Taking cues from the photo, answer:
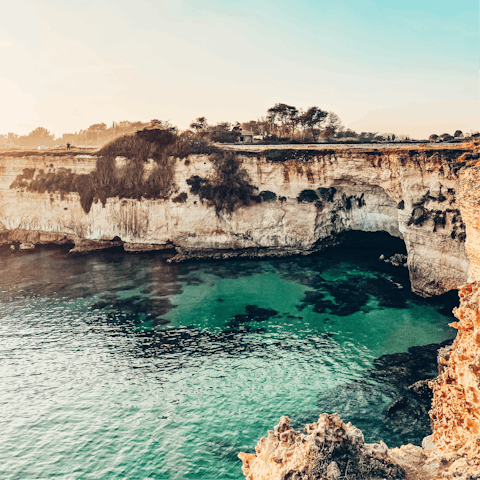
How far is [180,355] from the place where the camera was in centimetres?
2434

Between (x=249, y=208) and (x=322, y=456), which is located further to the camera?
(x=249, y=208)

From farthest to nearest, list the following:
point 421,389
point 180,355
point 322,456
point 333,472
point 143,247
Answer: point 143,247, point 180,355, point 421,389, point 322,456, point 333,472

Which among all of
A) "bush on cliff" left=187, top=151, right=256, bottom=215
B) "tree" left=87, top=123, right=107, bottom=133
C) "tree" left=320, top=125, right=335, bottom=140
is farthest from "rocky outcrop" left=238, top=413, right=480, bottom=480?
"tree" left=87, top=123, right=107, bottom=133

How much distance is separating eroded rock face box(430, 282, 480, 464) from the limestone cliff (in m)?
26.1

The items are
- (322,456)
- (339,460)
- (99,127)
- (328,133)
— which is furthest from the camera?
(99,127)

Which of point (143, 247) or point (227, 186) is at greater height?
point (227, 186)

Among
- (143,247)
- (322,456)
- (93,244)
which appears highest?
(322,456)

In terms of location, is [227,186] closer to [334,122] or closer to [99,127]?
[334,122]

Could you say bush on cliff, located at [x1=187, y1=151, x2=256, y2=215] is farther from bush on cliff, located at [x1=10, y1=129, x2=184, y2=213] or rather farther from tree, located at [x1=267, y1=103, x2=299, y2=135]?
tree, located at [x1=267, y1=103, x2=299, y2=135]

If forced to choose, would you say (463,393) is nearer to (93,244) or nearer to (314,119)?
(93,244)

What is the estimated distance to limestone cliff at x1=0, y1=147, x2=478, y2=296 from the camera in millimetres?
40562

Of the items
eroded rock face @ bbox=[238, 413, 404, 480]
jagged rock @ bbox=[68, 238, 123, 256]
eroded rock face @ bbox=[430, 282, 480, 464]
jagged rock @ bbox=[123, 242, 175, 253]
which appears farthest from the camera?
jagged rock @ bbox=[123, 242, 175, 253]

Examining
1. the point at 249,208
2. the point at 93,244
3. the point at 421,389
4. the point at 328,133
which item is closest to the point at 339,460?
the point at 421,389

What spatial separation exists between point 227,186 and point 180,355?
2566 centimetres
